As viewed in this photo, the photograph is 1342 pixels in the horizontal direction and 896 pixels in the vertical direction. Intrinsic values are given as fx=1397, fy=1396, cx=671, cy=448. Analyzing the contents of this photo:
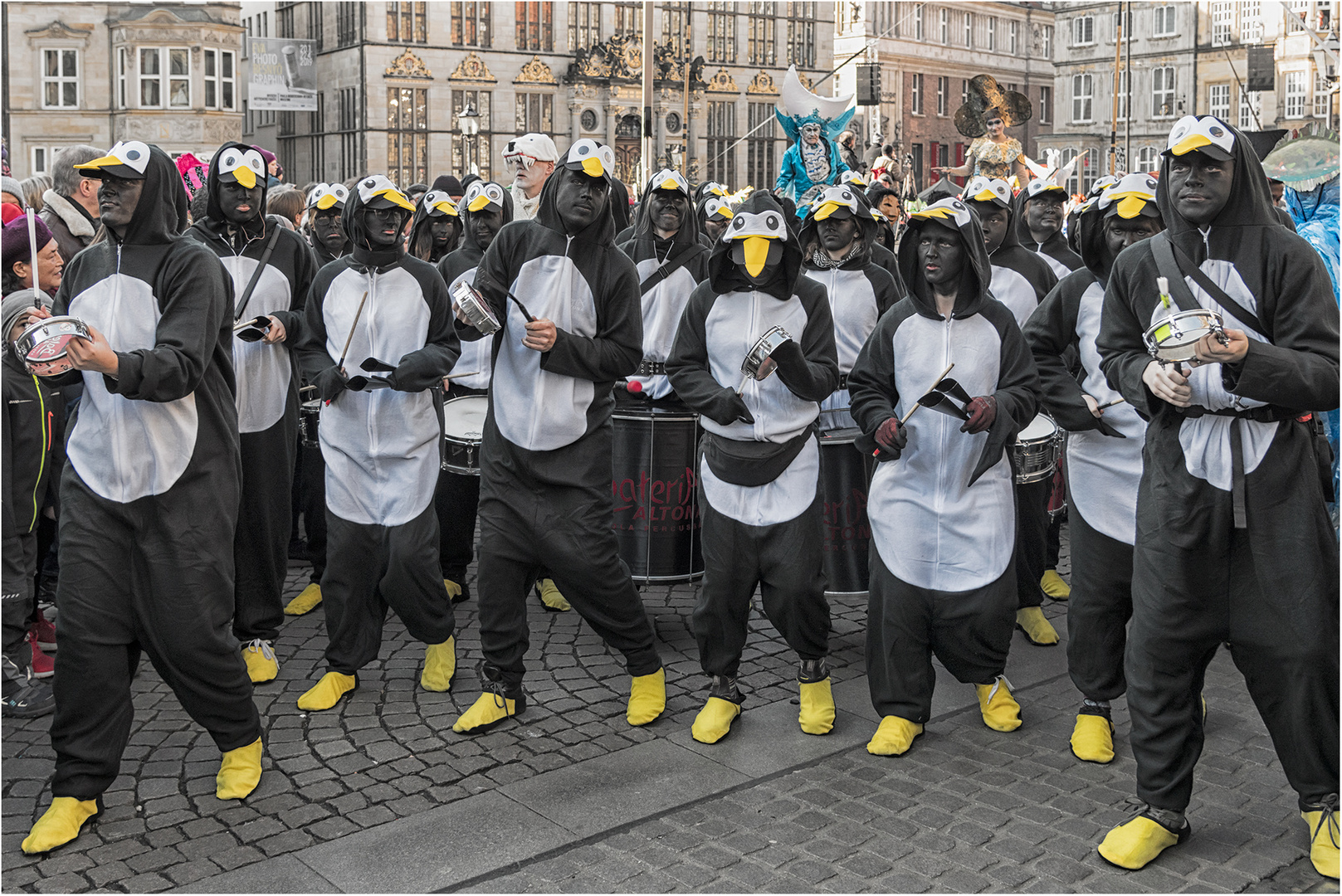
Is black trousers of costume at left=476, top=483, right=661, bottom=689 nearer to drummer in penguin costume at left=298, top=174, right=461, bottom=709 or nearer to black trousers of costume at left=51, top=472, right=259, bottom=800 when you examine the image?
drummer in penguin costume at left=298, top=174, right=461, bottom=709

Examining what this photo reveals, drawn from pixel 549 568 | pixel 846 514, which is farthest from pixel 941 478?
pixel 549 568

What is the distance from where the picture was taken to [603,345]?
5770 millimetres

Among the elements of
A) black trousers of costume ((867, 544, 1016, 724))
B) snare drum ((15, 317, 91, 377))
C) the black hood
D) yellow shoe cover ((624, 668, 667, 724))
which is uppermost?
the black hood

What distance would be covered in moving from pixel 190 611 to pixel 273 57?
4332 cm

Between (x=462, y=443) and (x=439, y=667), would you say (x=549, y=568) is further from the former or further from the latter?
(x=462, y=443)

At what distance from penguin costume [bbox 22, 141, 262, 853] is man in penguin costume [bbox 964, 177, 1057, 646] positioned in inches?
152

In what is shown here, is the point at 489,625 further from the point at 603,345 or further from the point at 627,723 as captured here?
the point at 603,345

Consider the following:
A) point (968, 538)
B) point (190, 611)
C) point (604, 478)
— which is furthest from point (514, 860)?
point (968, 538)

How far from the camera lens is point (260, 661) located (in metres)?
6.53

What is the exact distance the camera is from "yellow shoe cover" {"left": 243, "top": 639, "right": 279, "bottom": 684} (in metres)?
6.48

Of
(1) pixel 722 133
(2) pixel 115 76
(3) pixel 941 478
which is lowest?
(3) pixel 941 478

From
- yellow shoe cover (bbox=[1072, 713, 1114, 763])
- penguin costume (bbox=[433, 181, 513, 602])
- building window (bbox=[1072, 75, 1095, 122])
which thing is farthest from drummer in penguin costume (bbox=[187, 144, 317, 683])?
building window (bbox=[1072, 75, 1095, 122])

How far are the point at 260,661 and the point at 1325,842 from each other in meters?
4.52

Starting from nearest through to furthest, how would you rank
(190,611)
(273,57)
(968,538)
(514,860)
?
1. (514,860)
2. (190,611)
3. (968,538)
4. (273,57)
